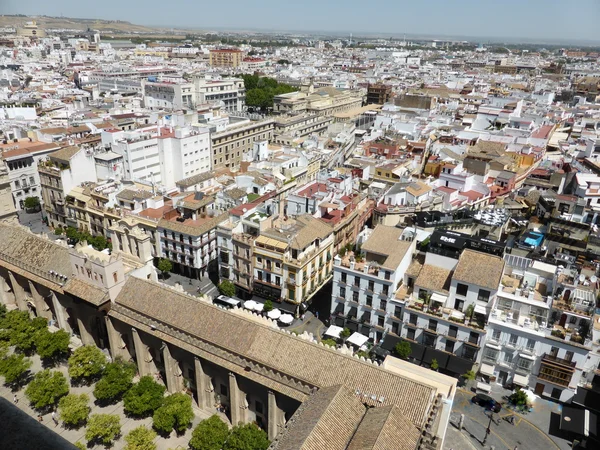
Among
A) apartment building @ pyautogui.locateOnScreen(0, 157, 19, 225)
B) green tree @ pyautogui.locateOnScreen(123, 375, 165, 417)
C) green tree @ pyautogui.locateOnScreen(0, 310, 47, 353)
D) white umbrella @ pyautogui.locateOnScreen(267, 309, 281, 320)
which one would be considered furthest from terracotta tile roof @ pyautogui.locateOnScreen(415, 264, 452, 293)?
apartment building @ pyautogui.locateOnScreen(0, 157, 19, 225)

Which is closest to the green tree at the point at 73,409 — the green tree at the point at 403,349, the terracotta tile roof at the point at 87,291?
the terracotta tile roof at the point at 87,291

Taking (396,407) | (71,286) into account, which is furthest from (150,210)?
(396,407)

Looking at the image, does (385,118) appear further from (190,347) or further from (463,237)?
(190,347)

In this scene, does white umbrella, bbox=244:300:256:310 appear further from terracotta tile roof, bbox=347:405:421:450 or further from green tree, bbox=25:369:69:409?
terracotta tile roof, bbox=347:405:421:450

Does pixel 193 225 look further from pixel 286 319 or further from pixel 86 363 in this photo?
pixel 86 363

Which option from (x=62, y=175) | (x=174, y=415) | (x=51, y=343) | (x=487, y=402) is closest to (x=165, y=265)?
(x=51, y=343)

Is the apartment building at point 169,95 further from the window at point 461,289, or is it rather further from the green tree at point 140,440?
the green tree at point 140,440
